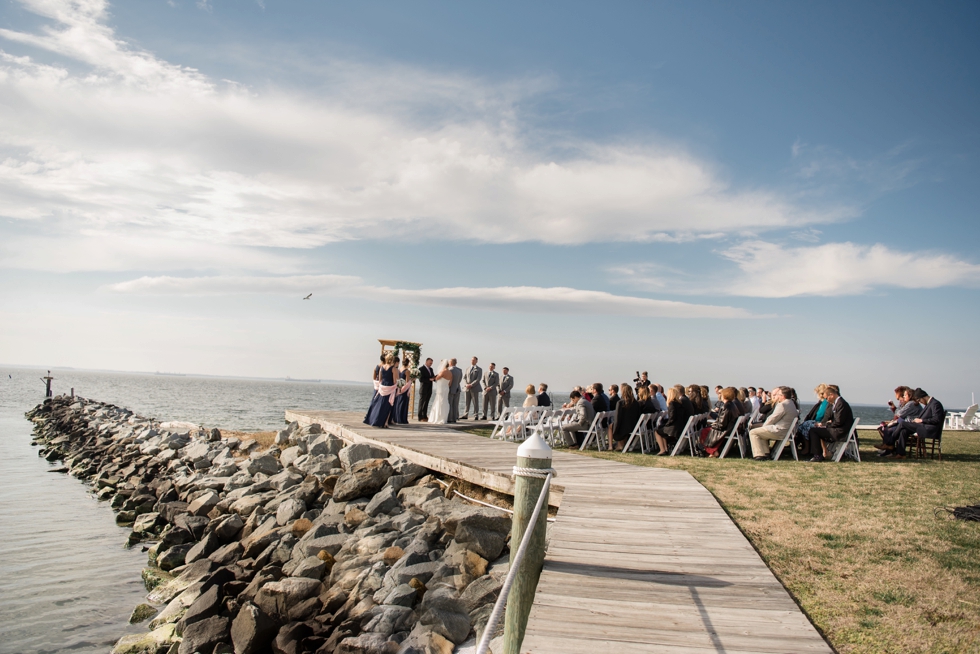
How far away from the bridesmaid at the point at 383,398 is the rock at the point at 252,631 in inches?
352

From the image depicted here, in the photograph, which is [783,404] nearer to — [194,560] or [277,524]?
[277,524]

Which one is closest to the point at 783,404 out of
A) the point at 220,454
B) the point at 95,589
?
the point at 95,589

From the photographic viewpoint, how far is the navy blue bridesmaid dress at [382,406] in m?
15.5

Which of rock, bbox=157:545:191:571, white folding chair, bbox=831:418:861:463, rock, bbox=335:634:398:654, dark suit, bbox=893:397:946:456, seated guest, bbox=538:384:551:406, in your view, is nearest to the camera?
rock, bbox=335:634:398:654

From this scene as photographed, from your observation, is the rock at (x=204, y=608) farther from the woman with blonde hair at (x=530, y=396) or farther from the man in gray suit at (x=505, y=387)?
the man in gray suit at (x=505, y=387)

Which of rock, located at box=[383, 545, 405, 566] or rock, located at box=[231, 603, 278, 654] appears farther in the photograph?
rock, located at box=[383, 545, 405, 566]

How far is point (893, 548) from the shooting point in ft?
18.1

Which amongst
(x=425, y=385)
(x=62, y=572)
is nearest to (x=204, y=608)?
(x=62, y=572)

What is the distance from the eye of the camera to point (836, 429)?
1156 centimetres

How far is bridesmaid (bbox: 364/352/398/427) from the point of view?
15.5m

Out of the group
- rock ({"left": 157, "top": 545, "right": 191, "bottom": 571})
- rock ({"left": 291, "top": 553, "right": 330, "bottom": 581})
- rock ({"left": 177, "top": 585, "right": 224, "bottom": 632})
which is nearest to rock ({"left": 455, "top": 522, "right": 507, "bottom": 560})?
rock ({"left": 291, "top": 553, "right": 330, "bottom": 581})

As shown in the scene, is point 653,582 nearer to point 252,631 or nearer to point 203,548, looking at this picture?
point 252,631

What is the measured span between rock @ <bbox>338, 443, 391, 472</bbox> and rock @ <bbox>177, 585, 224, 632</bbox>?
13.4 ft

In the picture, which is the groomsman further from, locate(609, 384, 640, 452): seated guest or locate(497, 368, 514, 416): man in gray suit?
locate(609, 384, 640, 452): seated guest
